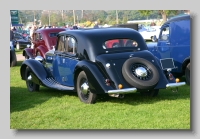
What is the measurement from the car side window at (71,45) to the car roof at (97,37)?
0.13 metres

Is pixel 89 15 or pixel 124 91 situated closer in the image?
pixel 89 15

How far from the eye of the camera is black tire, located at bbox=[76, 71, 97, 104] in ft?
28.5

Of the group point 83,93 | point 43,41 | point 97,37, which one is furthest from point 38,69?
point 43,41

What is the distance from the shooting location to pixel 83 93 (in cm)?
888

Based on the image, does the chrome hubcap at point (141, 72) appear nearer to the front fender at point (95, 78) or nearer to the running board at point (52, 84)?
the front fender at point (95, 78)

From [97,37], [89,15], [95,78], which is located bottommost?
[95,78]

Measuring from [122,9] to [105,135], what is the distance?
74.1 inches

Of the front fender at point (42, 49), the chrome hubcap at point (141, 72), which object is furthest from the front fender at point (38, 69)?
the front fender at point (42, 49)

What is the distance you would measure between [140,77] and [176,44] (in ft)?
10.6

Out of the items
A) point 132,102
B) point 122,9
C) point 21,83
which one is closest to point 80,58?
point 132,102

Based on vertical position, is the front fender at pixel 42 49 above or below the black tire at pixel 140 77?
above

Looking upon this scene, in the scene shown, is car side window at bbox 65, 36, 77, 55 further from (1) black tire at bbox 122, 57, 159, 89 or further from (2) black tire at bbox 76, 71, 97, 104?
(1) black tire at bbox 122, 57, 159, 89

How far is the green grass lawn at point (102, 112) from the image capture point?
746 cm

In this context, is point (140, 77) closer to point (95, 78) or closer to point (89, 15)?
point (95, 78)
